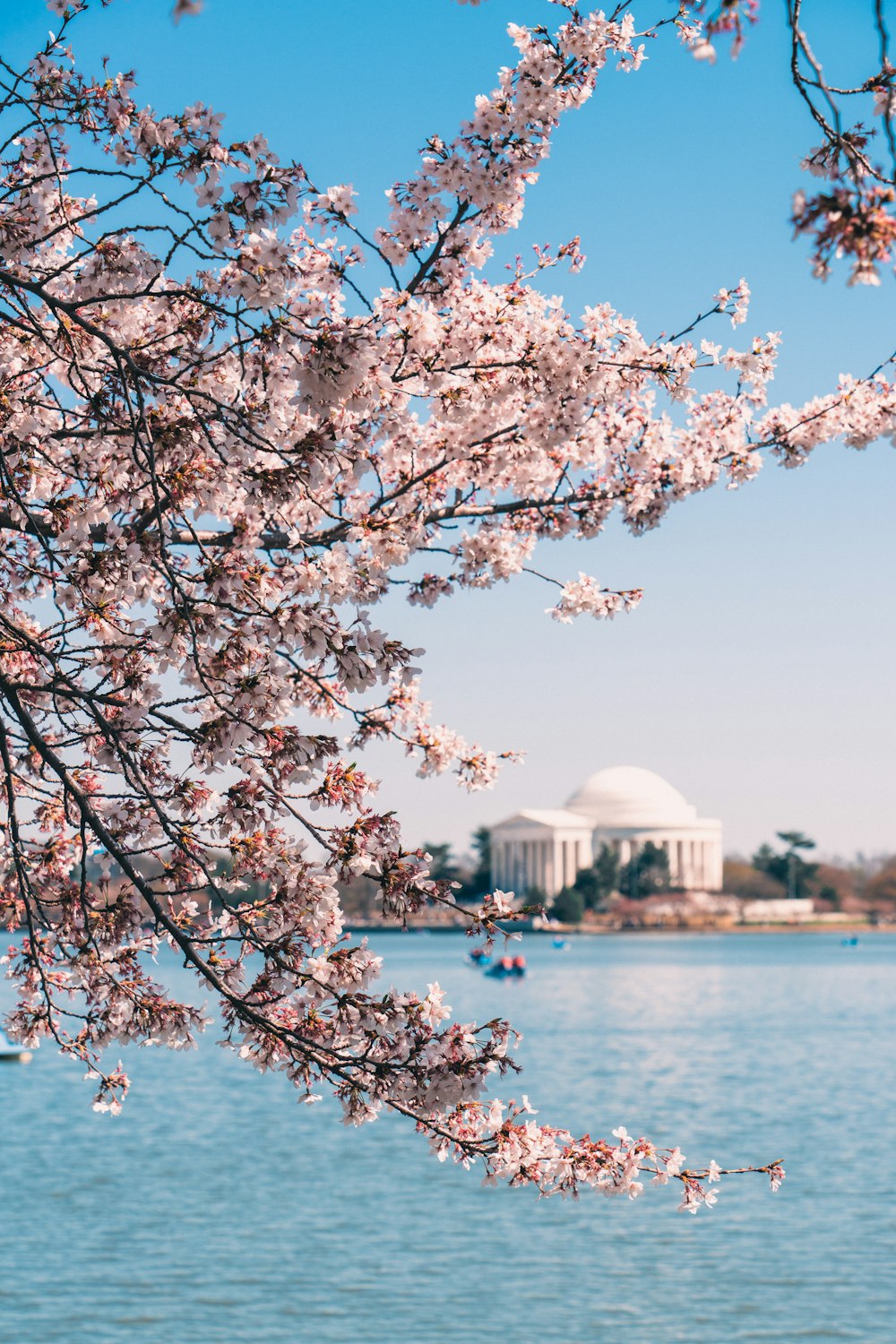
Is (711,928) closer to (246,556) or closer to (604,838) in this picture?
Answer: (604,838)

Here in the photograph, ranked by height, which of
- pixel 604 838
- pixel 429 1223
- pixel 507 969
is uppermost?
pixel 604 838

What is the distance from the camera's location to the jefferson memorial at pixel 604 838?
155750 mm

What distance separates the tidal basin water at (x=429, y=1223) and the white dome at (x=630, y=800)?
11532 cm

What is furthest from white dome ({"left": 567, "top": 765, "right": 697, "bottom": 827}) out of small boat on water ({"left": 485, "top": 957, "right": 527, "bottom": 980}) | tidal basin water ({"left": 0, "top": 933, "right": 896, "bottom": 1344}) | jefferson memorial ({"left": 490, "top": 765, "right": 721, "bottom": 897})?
tidal basin water ({"left": 0, "top": 933, "right": 896, "bottom": 1344})

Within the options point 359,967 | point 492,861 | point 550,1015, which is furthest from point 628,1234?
point 492,861

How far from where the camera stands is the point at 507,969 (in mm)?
83500

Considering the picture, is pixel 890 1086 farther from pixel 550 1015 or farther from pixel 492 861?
pixel 492 861

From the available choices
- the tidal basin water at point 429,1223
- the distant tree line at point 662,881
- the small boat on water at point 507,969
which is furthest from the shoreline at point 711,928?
the tidal basin water at point 429,1223

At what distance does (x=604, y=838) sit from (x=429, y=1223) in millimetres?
136684

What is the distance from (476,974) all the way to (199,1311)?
78.7 metres

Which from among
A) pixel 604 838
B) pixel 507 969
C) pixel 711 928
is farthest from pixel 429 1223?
pixel 711 928

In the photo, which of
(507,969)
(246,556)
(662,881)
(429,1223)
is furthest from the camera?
(662,881)

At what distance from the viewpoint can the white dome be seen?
6220 inches

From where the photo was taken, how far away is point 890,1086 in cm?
3556
